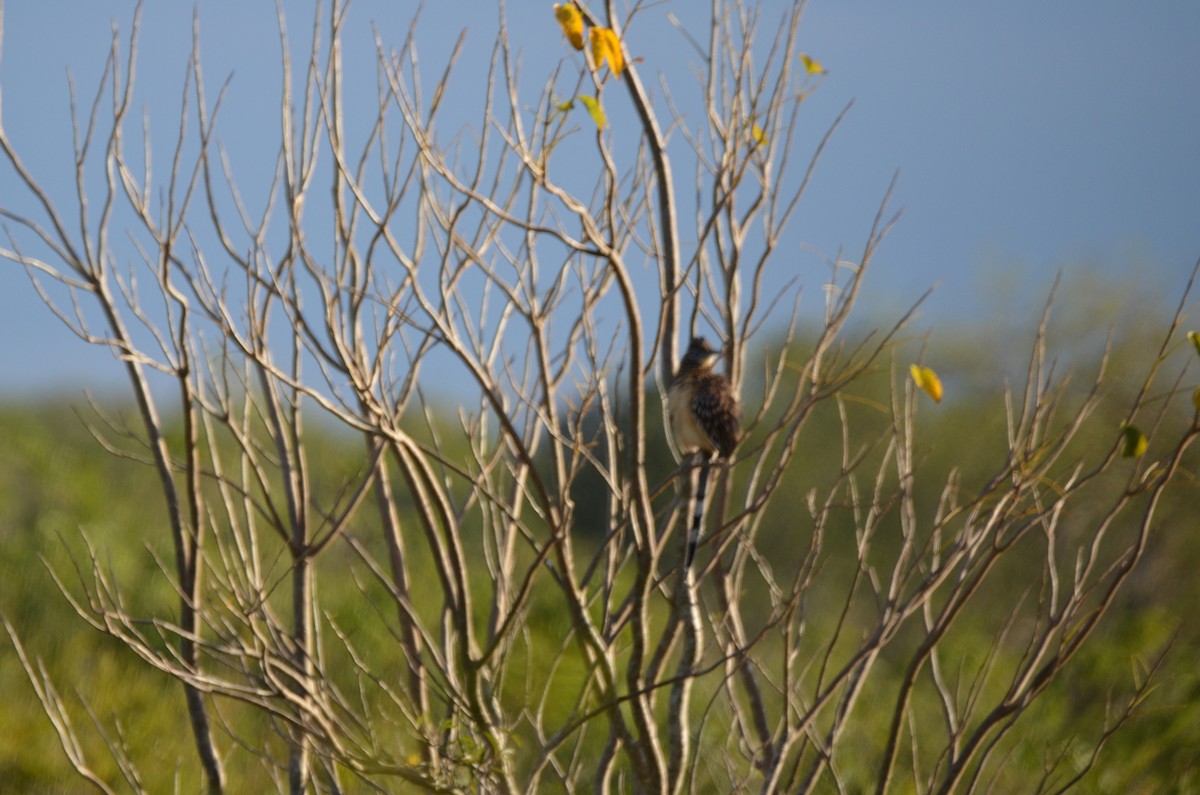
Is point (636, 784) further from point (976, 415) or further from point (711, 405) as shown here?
point (976, 415)

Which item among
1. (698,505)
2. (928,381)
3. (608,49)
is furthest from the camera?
(698,505)

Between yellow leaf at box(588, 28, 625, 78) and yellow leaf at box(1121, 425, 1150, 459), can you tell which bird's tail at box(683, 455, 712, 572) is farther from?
yellow leaf at box(588, 28, 625, 78)

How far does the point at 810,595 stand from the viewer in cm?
1116

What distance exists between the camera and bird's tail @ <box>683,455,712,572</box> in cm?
347

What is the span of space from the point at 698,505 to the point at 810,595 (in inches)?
306

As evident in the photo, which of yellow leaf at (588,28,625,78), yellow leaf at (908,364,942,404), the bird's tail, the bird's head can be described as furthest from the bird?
yellow leaf at (588,28,625,78)

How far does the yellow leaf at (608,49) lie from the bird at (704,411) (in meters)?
1.53

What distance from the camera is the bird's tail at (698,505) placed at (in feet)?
11.4

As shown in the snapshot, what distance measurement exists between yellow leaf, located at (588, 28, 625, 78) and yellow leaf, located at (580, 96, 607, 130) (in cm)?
8

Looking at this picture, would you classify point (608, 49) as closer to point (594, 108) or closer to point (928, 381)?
point (594, 108)

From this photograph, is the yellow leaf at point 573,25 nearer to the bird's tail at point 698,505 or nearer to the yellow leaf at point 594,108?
the yellow leaf at point 594,108

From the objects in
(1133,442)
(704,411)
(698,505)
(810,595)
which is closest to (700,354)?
(704,411)

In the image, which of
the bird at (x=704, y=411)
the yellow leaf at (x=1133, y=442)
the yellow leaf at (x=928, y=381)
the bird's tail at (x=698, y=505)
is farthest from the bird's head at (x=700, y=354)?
the yellow leaf at (x=1133, y=442)

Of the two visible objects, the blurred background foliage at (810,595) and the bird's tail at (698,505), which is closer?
the bird's tail at (698,505)
